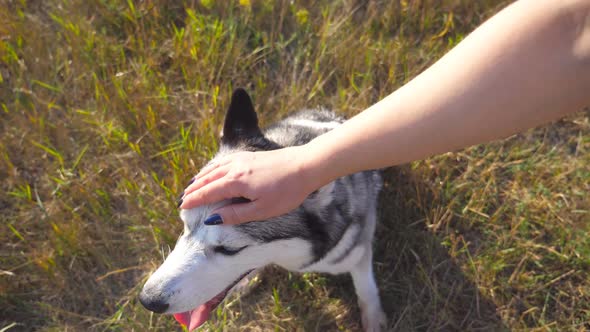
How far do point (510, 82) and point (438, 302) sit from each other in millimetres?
1452

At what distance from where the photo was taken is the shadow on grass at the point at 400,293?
2.23 m

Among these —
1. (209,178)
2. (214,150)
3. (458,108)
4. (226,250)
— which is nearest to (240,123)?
(209,178)

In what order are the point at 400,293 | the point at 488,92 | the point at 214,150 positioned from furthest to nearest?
the point at 214,150 < the point at 400,293 < the point at 488,92

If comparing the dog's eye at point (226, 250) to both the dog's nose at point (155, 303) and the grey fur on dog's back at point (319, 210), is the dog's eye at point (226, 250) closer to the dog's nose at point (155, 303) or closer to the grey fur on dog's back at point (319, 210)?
the grey fur on dog's back at point (319, 210)

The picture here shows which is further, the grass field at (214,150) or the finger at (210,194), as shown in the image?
the grass field at (214,150)

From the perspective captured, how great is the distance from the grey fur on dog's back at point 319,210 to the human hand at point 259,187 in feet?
0.35

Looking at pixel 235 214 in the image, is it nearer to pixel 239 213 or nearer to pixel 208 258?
pixel 239 213

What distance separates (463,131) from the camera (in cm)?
128

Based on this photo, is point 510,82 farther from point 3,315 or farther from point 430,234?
point 3,315

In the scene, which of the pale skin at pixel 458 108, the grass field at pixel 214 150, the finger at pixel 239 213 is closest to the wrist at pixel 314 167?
the pale skin at pixel 458 108

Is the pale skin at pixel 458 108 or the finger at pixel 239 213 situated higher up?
the pale skin at pixel 458 108

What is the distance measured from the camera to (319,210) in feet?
5.53

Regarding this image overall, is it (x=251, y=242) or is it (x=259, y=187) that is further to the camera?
(x=251, y=242)

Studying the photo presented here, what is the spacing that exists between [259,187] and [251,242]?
24 cm
